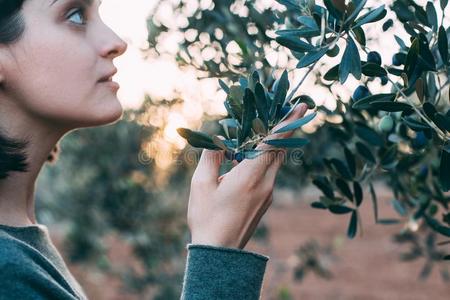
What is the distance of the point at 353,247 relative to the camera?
28.6 ft

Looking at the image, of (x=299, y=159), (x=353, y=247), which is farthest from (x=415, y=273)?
(x=299, y=159)

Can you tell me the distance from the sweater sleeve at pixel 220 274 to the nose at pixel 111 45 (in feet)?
1.54

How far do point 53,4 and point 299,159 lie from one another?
817 mm

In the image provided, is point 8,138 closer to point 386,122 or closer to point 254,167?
point 254,167

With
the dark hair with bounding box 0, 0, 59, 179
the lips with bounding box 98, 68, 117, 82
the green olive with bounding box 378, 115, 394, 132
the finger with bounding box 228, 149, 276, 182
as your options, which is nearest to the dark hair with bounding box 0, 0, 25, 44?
the dark hair with bounding box 0, 0, 59, 179

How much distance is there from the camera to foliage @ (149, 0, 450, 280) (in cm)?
114

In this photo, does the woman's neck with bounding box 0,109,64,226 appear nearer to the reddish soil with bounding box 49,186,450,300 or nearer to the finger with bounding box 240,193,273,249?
the finger with bounding box 240,193,273,249

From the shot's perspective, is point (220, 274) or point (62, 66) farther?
point (62, 66)

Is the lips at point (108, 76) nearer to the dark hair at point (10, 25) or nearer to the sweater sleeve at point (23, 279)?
the dark hair at point (10, 25)

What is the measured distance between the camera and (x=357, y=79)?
3.71ft

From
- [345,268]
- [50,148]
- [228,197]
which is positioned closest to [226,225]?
[228,197]

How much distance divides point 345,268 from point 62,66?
7.41 metres

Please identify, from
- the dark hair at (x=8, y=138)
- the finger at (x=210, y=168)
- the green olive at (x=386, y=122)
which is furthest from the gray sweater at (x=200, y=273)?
the green olive at (x=386, y=122)

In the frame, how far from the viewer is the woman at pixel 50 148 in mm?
1269
